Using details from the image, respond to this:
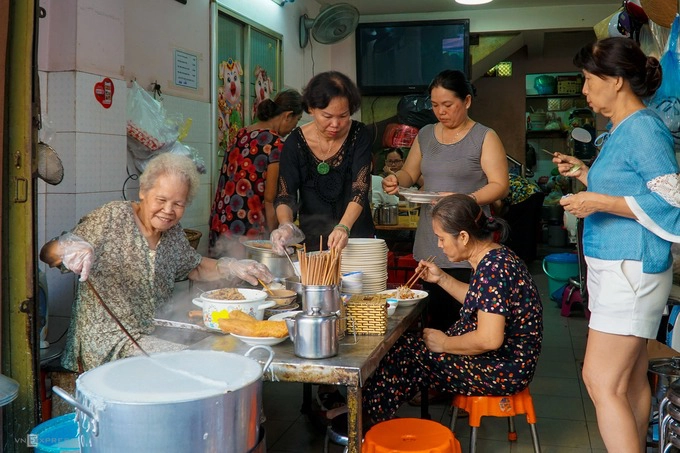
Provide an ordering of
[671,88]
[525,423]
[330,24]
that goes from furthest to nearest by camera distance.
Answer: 1. [330,24]
2. [525,423]
3. [671,88]

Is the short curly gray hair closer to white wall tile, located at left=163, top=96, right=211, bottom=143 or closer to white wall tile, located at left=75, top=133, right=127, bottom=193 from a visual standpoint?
white wall tile, located at left=75, top=133, right=127, bottom=193

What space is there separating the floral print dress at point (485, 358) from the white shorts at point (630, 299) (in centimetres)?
37

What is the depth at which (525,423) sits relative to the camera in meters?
4.09

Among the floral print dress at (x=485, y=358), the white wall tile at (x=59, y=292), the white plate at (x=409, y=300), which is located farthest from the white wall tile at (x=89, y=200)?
the floral print dress at (x=485, y=358)

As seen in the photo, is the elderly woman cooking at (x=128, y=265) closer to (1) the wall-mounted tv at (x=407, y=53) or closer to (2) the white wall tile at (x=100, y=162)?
(2) the white wall tile at (x=100, y=162)

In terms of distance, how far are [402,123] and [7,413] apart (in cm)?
745

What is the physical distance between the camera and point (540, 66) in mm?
12820

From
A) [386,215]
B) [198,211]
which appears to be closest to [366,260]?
[198,211]

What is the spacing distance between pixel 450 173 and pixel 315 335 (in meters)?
1.90

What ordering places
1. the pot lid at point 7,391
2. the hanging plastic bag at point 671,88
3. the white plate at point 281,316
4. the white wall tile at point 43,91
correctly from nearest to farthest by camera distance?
1. the pot lid at point 7,391
2. the white plate at point 281,316
3. the hanging plastic bag at point 671,88
4. the white wall tile at point 43,91

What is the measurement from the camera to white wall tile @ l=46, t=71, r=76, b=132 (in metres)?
3.64

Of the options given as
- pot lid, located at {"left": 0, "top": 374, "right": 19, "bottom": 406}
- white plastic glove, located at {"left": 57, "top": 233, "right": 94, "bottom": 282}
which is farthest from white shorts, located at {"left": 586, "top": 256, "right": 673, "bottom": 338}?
pot lid, located at {"left": 0, "top": 374, "right": 19, "bottom": 406}

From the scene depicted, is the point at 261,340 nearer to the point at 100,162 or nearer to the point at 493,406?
the point at 493,406

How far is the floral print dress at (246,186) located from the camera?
4.78 m
